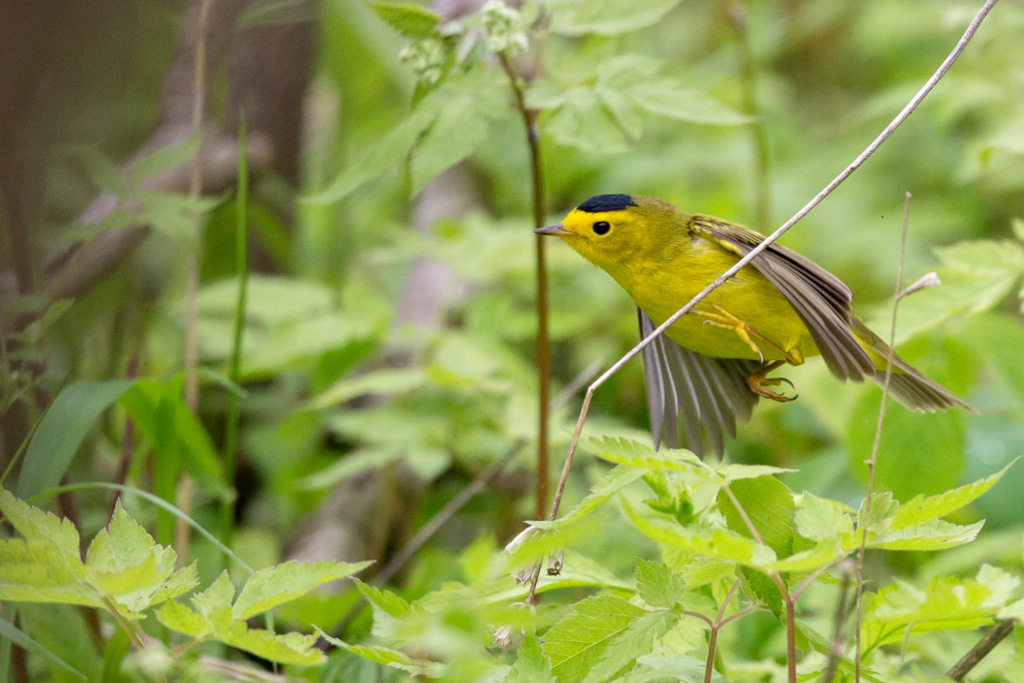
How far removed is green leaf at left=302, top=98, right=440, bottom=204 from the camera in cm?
204

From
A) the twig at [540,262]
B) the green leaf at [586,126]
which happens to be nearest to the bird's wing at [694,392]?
the twig at [540,262]

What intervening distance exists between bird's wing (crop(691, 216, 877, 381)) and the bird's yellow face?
1.31 ft

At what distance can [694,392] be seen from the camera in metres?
2.42

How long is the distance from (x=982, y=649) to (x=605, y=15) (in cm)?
170

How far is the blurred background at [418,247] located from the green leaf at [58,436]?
2.9 inches

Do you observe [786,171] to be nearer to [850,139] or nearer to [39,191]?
[850,139]

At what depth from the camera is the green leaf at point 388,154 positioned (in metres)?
2.04

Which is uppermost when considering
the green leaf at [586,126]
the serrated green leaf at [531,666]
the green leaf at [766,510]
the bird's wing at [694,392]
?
the green leaf at [586,126]

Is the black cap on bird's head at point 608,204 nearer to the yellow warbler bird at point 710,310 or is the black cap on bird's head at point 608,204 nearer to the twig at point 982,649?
the yellow warbler bird at point 710,310

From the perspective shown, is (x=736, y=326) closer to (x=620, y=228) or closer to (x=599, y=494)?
(x=620, y=228)

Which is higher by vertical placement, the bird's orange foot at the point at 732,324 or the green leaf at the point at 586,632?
the bird's orange foot at the point at 732,324

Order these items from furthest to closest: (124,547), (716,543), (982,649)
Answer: (982,649) → (124,547) → (716,543)

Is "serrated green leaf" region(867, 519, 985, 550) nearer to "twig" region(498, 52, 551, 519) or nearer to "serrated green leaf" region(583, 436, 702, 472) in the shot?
"serrated green leaf" region(583, 436, 702, 472)

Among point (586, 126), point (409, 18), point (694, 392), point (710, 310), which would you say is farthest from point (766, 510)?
point (409, 18)
